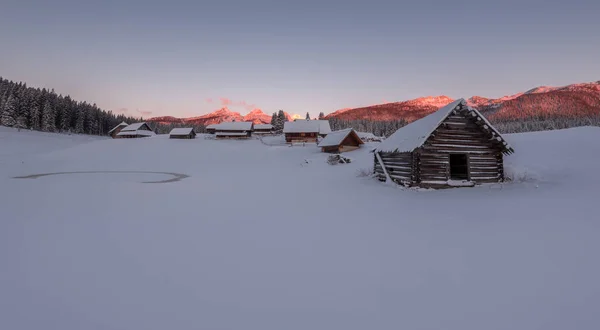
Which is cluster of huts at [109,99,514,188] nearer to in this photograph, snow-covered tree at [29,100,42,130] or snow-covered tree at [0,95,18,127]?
snow-covered tree at [0,95,18,127]

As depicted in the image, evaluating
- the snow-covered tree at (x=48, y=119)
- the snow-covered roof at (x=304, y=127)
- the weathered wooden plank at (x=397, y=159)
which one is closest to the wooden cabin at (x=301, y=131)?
the snow-covered roof at (x=304, y=127)

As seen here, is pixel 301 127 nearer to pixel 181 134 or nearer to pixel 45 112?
pixel 181 134

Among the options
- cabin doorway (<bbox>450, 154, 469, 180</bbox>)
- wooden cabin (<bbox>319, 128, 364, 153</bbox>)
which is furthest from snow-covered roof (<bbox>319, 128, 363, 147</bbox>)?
cabin doorway (<bbox>450, 154, 469, 180</bbox>)

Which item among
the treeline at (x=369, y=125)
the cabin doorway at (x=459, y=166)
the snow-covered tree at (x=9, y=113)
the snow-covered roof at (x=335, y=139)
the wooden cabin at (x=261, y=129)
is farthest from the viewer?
the treeline at (x=369, y=125)

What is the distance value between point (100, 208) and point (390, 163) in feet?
56.5

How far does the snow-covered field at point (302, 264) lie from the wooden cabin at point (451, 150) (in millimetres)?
4796

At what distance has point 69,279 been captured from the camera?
205 inches

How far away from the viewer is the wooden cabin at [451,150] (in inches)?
690

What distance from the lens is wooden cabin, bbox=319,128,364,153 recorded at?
155ft

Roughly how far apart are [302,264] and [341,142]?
42.0 metres

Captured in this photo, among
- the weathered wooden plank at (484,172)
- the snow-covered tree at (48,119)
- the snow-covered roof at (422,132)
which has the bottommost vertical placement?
the weathered wooden plank at (484,172)

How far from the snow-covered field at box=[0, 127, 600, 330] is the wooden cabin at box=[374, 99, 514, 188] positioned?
4796 mm

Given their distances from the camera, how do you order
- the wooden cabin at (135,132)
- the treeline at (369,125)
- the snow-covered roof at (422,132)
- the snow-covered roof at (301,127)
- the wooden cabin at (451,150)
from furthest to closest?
the treeline at (369,125) < the wooden cabin at (135,132) < the snow-covered roof at (301,127) < the wooden cabin at (451,150) < the snow-covered roof at (422,132)

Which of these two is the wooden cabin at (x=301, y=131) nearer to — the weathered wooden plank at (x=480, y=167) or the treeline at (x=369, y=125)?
the weathered wooden plank at (x=480, y=167)
